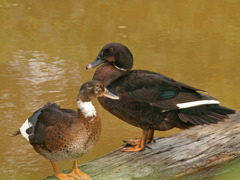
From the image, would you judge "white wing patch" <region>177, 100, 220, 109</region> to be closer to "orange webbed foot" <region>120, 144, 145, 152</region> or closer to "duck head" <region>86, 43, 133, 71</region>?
"orange webbed foot" <region>120, 144, 145, 152</region>

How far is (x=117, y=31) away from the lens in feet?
25.4

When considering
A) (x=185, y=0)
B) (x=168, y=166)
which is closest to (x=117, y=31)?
(x=185, y=0)

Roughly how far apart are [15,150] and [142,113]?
136 centimetres

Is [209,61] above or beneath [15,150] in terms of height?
above

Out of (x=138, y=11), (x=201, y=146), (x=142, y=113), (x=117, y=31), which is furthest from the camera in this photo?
(x=138, y=11)

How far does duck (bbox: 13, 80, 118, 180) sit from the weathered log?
1.14 ft

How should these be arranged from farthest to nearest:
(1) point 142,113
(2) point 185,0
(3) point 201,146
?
(2) point 185,0
(3) point 201,146
(1) point 142,113

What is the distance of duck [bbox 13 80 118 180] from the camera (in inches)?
→ 137

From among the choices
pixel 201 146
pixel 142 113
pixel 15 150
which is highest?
pixel 142 113

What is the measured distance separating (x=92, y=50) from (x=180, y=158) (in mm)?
3234

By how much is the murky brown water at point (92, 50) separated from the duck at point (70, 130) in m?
0.78

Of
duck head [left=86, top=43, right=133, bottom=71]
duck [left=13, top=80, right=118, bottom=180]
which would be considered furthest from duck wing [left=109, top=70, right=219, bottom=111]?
duck [left=13, top=80, right=118, bottom=180]

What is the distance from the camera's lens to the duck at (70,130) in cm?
348

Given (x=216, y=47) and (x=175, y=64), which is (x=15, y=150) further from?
(x=216, y=47)
